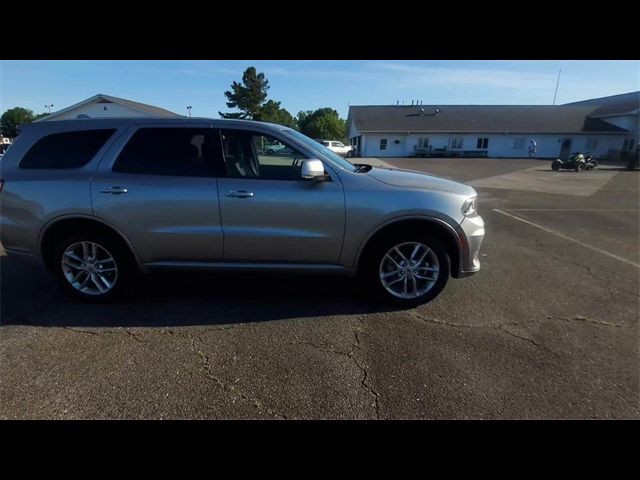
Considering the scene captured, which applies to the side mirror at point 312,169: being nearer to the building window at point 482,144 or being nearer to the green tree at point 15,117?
the building window at point 482,144

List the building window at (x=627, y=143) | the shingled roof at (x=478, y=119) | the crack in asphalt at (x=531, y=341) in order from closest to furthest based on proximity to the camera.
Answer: the crack in asphalt at (x=531, y=341) < the building window at (x=627, y=143) < the shingled roof at (x=478, y=119)

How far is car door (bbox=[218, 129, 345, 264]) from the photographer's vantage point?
3.45 metres

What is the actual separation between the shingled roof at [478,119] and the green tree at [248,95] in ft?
55.2

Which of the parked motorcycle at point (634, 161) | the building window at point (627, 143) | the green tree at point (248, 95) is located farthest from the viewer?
the green tree at point (248, 95)

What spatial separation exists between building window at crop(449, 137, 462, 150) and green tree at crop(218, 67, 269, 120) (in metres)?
29.9

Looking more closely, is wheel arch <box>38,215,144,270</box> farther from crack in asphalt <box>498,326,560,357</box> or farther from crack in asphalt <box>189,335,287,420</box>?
crack in asphalt <box>498,326,560,357</box>

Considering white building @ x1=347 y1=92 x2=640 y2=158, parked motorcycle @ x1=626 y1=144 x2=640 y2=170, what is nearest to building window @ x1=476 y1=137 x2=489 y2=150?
white building @ x1=347 y1=92 x2=640 y2=158

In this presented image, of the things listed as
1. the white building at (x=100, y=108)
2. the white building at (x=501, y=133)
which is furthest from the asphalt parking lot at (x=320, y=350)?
the white building at (x=501, y=133)

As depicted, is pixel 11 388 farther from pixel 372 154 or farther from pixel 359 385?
pixel 372 154

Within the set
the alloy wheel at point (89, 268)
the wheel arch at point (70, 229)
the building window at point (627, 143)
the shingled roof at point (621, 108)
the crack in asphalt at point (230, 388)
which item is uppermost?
Result: the shingled roof at point (621, 108)

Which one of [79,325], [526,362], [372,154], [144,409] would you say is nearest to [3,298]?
[79,325]

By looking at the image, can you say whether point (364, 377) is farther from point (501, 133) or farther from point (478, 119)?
point (478, 119)

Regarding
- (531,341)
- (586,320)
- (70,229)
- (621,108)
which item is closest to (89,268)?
(70,229)

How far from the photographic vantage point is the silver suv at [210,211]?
3471 millimetres
